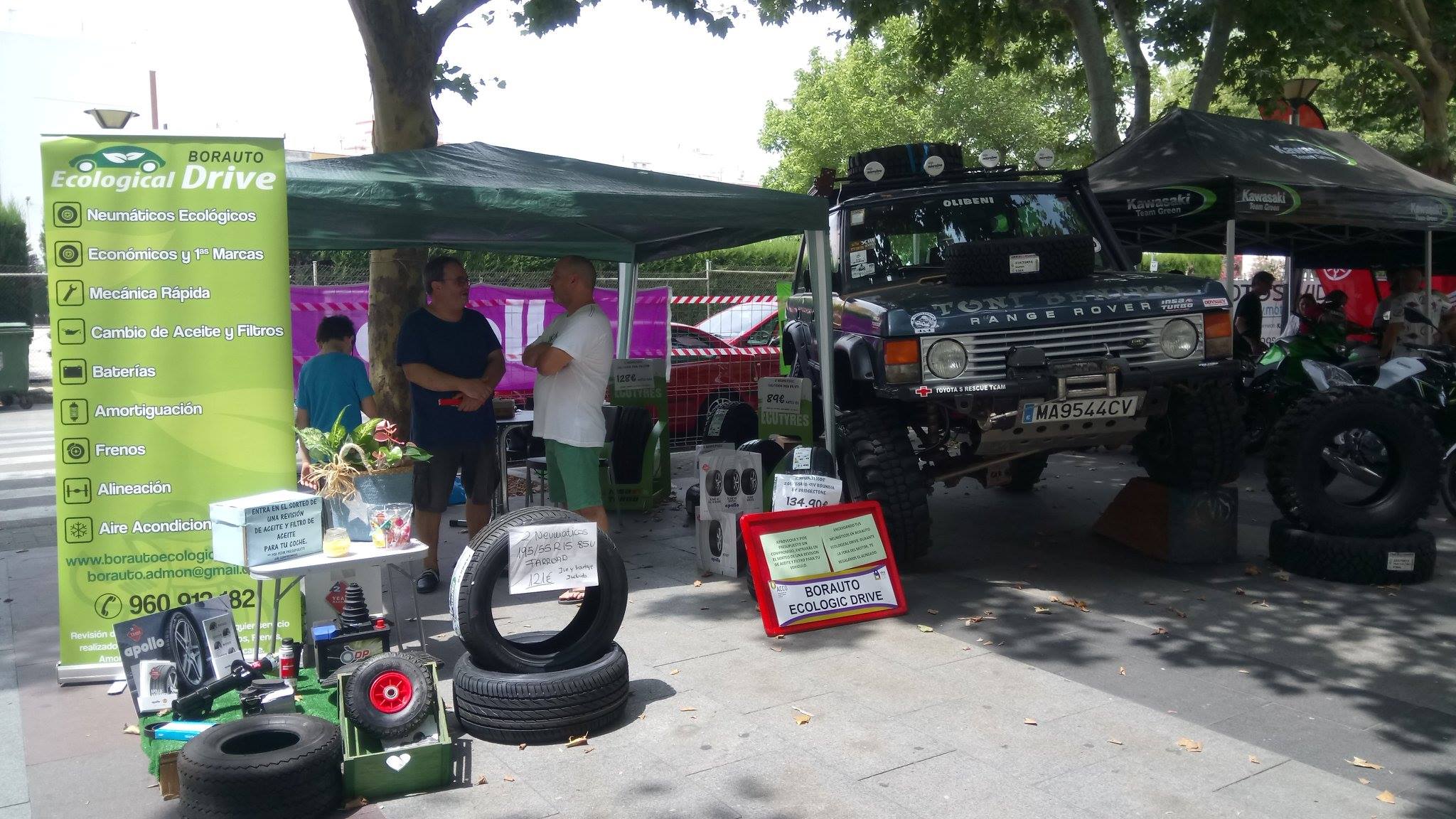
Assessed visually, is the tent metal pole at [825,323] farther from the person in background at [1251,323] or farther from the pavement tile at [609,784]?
the person in background at [1251,323]

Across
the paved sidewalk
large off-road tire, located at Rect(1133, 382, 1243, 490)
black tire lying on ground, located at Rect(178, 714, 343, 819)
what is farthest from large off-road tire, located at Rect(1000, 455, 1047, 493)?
black tire lying on ground, located at Rect(178, 714, 343, 819)

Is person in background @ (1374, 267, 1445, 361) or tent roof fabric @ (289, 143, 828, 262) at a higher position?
tent roof fabric @ (289, 143, 828, 262)

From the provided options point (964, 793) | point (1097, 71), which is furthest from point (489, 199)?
point (1097, 71)

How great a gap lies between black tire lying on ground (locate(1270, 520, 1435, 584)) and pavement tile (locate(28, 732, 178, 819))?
6.00 metres

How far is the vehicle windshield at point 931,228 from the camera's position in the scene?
7297mm

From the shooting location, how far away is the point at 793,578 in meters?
5.84

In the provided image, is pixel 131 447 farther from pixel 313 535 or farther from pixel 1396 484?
pixel 1396 484

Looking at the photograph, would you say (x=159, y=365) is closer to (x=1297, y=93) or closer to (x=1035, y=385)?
(x=1035, y=385)

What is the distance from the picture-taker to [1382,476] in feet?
22.5

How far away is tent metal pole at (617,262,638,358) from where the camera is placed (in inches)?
387

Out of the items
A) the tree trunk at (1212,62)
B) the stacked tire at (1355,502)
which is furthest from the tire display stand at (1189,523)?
the tree trunk at (1212,62)

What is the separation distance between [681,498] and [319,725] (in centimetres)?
605

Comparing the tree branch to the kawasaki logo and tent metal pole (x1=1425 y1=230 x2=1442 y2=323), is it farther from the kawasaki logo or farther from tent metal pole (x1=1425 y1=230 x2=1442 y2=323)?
tent metal pole (x1=1425 y1=230 x2=1442 y2=323)

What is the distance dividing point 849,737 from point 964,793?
2.02 ft
